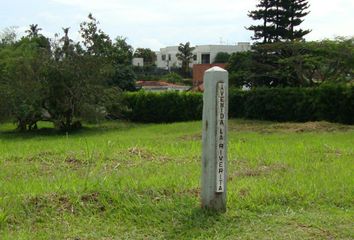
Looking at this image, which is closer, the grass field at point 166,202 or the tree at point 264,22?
the grass field at point 166,202

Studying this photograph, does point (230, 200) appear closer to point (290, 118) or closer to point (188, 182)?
point (188, 182)

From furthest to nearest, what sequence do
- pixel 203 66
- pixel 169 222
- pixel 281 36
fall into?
1. pixel 203 66
2. pixel 281 36
3. pixel 169 222

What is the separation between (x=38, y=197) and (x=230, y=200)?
1.95 m

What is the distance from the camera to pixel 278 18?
4475 centimetres

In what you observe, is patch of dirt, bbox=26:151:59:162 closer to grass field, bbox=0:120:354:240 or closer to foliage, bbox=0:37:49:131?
grass field, bbox=0:120:354:240

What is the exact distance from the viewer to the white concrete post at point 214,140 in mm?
5094

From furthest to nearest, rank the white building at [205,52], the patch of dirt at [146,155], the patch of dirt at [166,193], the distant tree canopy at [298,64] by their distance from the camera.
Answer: the white building at [205,52] < the distant tree canopy at [298,64] < the patch of dirt at [146,155] < the patch of dirt at [166,193]

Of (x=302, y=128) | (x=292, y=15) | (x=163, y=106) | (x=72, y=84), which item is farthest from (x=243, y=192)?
(x=292, y=15)

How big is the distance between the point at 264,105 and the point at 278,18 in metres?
15.3

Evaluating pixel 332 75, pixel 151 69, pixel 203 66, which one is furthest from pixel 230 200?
pixel 151 69

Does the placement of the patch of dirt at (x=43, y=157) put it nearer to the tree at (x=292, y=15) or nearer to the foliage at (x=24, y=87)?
the foliage at (x=24, y=87)

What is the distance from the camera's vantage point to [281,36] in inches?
1788

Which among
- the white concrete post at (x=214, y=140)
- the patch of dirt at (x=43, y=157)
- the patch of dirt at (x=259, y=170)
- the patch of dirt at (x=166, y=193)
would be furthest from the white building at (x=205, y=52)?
the white concrete post at (x=214, y=140)

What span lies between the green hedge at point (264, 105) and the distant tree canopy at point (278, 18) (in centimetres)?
1273
